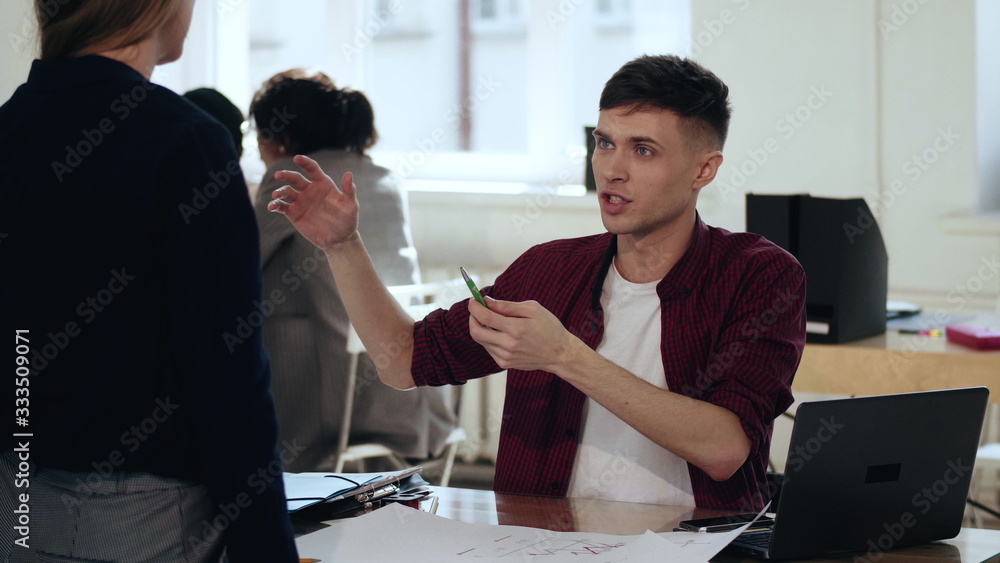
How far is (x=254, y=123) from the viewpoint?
2.93 m

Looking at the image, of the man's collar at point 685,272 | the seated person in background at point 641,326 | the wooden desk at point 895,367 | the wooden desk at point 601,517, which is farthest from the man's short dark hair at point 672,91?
the wooden desk at point 895,367

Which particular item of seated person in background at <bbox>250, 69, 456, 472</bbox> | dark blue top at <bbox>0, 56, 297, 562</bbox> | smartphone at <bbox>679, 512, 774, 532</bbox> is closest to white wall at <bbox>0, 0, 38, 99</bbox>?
seated person in background at <bbox>250, 69, 456, 472</bbox>

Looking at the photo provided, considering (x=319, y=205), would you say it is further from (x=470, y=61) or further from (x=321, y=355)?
(x=470, y=61)

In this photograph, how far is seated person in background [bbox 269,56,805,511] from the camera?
1425 millimetres

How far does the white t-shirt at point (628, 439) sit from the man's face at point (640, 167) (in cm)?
13

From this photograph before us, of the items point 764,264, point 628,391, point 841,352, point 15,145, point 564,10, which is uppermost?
point 564,10

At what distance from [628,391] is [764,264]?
0.35 metres

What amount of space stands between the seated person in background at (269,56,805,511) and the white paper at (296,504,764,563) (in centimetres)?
24

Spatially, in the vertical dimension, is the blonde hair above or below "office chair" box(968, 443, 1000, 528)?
above

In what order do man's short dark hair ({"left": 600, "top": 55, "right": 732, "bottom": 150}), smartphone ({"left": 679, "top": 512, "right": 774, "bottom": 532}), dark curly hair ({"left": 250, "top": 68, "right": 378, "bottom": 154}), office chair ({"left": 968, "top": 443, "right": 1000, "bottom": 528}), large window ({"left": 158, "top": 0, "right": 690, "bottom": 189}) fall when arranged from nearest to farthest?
smartphone ({"left": 679, "top": 512, "right": 774, "bottom": 532}), man's short dark hair ({"left": 600, "top": 55, "right": 732, "bottom": 150}), office chair ({"left": 968, "top": 443, "right": 1000, "bottom": 528}), dark curly hair ({"left": 250, "top": 68, "right": 378, "bottom": 154}), large window ({"left": 158, "top": 0, "right": 690, "bottom": 189})

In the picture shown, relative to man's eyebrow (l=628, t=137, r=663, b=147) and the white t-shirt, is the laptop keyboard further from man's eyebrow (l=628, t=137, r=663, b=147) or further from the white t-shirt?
man's eyebrow (l=628, t=137, r=663, b=147)

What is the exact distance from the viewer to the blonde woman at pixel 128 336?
89 centimetres

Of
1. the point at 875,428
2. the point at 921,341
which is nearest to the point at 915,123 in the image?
the point at 921,341

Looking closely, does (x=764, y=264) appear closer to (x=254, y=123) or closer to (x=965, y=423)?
(x=965, y=423)
